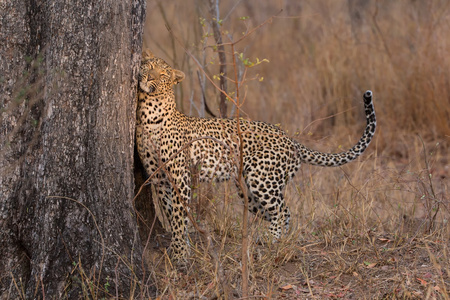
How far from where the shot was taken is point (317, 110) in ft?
31.4

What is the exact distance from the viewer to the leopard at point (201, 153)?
505cm

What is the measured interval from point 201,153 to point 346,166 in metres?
2.95

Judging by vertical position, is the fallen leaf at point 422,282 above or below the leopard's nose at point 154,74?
below

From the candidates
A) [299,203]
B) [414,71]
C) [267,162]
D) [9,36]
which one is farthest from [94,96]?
[414,71]

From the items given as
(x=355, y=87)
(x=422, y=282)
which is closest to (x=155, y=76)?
(x=422, y=282)

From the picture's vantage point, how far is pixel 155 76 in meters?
5.04

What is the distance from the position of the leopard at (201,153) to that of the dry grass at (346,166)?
0.60 ft

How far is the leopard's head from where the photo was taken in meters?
4.95

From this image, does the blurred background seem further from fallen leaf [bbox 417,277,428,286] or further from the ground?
fallen leaf [bbox 417,277,428,286]

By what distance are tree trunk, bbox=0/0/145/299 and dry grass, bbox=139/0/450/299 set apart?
447 millimetres

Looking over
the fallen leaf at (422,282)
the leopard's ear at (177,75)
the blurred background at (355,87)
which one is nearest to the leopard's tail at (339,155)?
the blurred background at (355,87)

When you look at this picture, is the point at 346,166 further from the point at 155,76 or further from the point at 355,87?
the point at 155,76

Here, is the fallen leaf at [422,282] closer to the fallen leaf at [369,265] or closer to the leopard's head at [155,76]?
the fallen leaf at [369,265]

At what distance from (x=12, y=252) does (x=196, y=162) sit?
5.86ft
